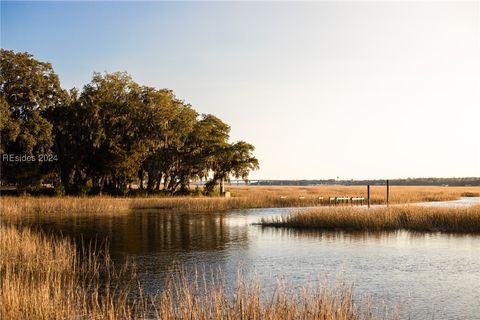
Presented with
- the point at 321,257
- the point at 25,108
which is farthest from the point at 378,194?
the point at 321,257

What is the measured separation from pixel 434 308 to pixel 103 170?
149 ft

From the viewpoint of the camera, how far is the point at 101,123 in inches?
2053

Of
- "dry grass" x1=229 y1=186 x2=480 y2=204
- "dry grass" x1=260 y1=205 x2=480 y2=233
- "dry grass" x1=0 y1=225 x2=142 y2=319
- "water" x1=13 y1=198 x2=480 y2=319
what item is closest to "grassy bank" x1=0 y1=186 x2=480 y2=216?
"dry grass" x1=229 y1=186 x2=480 y2=204

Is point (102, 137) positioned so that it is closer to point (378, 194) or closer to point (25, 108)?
point (25, 108)

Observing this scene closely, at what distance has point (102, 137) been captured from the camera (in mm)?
52188

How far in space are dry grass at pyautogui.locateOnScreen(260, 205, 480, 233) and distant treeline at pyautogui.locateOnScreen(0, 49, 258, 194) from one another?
976 inches

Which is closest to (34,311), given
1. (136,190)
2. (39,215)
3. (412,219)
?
(412,219)

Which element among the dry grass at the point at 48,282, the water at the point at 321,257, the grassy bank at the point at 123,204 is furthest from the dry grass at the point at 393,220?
the dry grass at the point at 48,282

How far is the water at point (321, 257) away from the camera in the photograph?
14.2 meters

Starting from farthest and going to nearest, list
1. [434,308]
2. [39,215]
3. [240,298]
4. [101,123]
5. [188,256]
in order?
1. [101,123]
2. [39,215]
3. [188,256]
4. [434,308]
5. [240,298]

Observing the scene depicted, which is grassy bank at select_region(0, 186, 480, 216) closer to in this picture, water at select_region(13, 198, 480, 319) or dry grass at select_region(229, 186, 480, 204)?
dry grass at select_region(229, 186, 480, 204)

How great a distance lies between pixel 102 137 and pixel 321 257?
36.5 metres

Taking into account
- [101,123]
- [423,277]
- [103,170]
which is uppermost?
[101,123]

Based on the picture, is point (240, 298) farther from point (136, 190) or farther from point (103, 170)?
point (136, 190)
